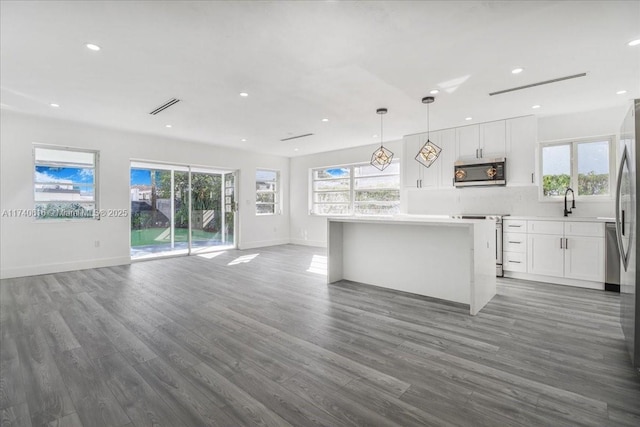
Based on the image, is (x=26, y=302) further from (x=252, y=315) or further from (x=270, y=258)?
(x=270, y=258)

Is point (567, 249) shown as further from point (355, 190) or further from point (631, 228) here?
point (355, 190)

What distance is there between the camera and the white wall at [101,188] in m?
→ 4.93

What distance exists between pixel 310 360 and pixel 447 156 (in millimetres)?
4931

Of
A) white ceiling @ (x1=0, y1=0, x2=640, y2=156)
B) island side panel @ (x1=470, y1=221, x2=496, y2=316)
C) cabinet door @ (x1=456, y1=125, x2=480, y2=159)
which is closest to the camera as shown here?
white ceiling @ (x1=0, y1=0, x2=640, y2=156)

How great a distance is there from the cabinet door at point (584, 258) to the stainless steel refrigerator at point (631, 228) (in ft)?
6.91

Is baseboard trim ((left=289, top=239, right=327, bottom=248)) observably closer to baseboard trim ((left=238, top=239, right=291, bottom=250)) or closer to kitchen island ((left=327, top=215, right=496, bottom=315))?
baseboard trim ((left=238, top=239, right=291, bottom=250))

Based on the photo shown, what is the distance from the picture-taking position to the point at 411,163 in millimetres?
6340

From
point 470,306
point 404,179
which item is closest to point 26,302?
point 470,306

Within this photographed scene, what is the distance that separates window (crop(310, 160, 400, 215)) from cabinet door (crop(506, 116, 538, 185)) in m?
2.49

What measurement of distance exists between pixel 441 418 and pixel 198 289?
3.53m

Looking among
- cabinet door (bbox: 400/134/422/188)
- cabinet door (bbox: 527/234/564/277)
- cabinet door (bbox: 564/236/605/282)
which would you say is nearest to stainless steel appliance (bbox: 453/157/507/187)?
cabinet door (bbox: 400/134/422/188)

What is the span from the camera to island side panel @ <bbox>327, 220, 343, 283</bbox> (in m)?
4.52

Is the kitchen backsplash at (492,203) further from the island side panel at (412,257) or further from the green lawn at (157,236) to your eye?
the green lawn at (157,236)

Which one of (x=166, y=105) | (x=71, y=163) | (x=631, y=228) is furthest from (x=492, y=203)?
(x=71, y=163)
